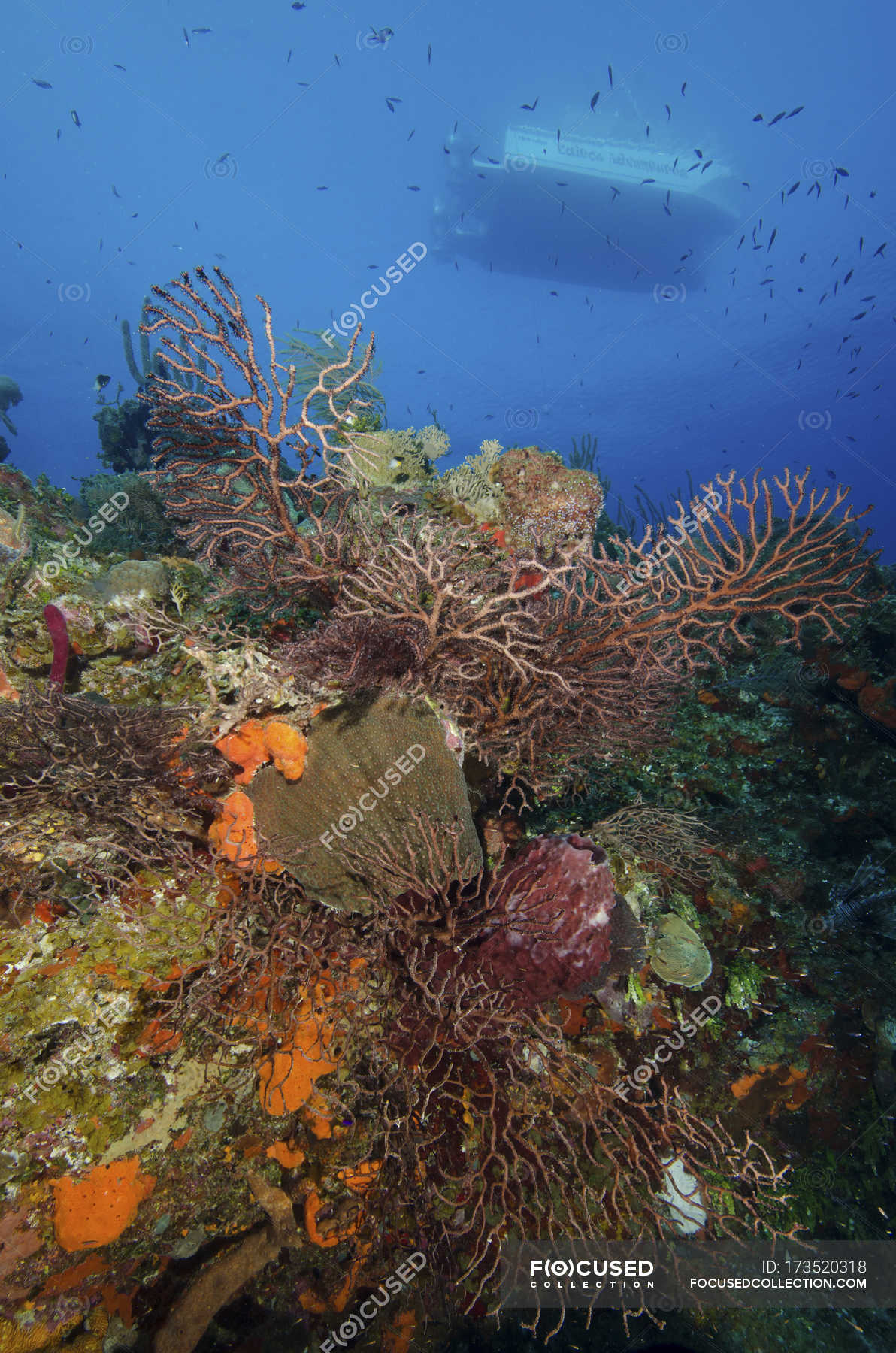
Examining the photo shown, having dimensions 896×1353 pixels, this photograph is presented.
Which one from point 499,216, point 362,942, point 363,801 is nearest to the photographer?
point 362,942

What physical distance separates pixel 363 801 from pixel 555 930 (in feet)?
4.95

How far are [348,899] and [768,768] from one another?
489 cm

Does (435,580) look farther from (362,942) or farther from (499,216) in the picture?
(499,216)

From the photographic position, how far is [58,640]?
151 inches

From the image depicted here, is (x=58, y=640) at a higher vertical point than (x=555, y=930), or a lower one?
higher

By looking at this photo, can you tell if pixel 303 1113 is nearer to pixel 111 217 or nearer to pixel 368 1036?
pixel 368 1036

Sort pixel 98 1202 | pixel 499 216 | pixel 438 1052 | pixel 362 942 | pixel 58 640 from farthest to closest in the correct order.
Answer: pixel 499 216
pixel 58 640
pixel 362 942
pixel 438 1052
pixel 98 1202

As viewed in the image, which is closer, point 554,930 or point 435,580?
point 435,580

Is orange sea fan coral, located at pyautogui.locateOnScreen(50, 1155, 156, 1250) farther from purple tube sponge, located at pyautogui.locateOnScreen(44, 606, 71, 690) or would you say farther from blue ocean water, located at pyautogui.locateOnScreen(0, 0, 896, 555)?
blue ocean water, located at pyautogui.locateOnScreen(0, 0, 896, 555)

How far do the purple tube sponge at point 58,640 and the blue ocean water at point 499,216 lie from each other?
47.3 metres

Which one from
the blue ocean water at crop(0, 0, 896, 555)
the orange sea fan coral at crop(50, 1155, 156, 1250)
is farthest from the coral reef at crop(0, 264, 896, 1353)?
the blue ocean water at crop(0, 0, 896, 555)

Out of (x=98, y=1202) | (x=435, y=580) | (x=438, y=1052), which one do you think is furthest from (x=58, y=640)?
(x=438, y=1052)

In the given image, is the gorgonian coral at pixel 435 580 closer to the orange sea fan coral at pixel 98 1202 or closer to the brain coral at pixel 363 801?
the brain coral at pixel 363 801

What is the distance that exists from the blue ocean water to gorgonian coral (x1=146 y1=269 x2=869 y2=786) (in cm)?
4678
